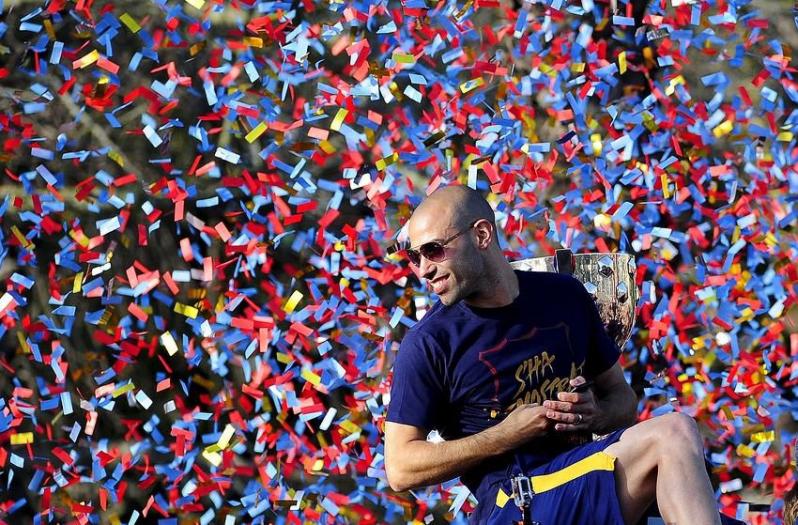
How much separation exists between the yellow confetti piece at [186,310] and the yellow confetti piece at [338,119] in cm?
94

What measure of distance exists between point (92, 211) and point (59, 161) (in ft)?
0.81

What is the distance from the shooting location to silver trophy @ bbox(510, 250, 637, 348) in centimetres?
382

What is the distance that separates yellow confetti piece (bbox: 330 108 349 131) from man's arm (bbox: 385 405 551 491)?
1992mm

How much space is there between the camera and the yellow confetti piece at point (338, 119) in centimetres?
481

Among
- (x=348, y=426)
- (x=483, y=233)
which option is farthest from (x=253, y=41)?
(x=483, y=233)

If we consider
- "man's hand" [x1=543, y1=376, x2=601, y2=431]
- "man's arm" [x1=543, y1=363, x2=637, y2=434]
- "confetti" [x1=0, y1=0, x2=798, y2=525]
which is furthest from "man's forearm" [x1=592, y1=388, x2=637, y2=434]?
"confetti" [x1=0, y1=0, x2=798, y2=525]

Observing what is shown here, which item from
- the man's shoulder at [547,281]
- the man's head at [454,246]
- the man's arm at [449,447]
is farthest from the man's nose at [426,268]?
the man's arm at [449,447]

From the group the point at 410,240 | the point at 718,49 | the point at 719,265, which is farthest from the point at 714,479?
the point at 410,240

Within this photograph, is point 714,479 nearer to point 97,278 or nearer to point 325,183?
point 325,183

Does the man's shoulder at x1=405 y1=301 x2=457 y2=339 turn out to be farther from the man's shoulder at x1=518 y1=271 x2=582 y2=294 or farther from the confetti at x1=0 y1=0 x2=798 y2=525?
the confetti at x1=0 y1=0 x2=798 y2=525

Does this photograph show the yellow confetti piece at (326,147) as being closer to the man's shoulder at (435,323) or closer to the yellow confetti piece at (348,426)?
the yellow confetti piece at (348,426)

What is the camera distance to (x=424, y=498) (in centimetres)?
480

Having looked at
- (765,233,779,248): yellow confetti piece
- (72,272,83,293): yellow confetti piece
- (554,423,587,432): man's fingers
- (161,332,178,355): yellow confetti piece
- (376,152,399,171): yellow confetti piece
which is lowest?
(161,332,178,355): yellow confetti piece

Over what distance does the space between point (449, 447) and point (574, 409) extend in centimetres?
35
